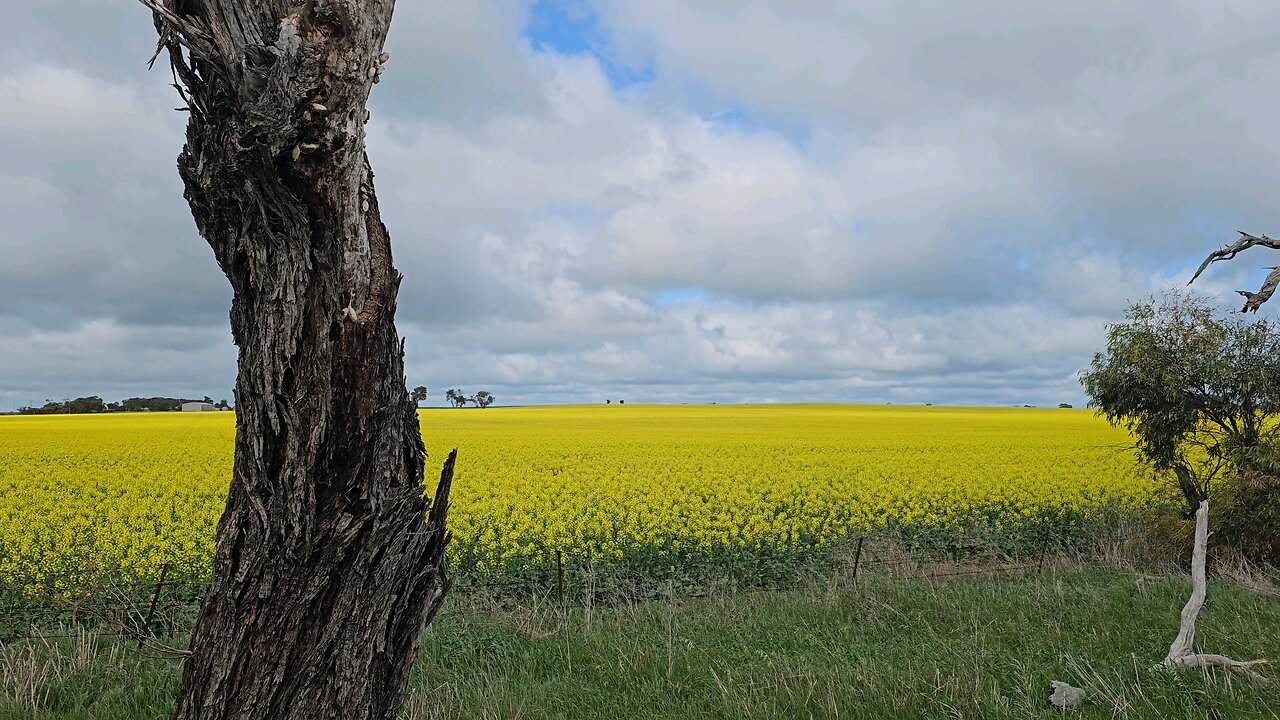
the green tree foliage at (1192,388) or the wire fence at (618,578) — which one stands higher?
the green tree foliage at (1192,388)

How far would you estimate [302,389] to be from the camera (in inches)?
126

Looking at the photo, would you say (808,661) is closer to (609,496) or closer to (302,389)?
(302,389)

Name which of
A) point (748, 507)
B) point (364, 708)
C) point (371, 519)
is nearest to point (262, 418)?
point (371, 519)

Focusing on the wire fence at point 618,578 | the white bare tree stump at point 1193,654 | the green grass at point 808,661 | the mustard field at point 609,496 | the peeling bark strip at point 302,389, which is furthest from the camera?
the mustard field at point 609,496

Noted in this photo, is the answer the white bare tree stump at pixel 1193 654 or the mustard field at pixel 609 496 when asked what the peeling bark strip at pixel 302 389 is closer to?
the mustard field at pixel 609 496

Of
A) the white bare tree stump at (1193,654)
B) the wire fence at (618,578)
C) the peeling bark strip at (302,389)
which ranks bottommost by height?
the wire fence at (618,578)

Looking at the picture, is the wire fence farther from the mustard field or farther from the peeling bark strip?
the peeling bark strip

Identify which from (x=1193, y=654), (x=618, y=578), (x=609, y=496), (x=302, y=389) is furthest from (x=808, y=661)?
(x=609, y=496)

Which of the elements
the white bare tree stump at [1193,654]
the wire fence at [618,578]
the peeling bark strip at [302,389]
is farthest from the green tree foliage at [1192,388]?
the peeling bark strip at [302,389]

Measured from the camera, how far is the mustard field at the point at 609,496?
39.0 ft

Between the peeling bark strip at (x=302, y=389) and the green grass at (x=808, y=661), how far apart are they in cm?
203

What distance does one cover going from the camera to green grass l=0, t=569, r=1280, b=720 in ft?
17.0

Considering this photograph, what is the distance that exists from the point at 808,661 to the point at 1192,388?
11.0 m

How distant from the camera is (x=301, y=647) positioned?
129 inches
